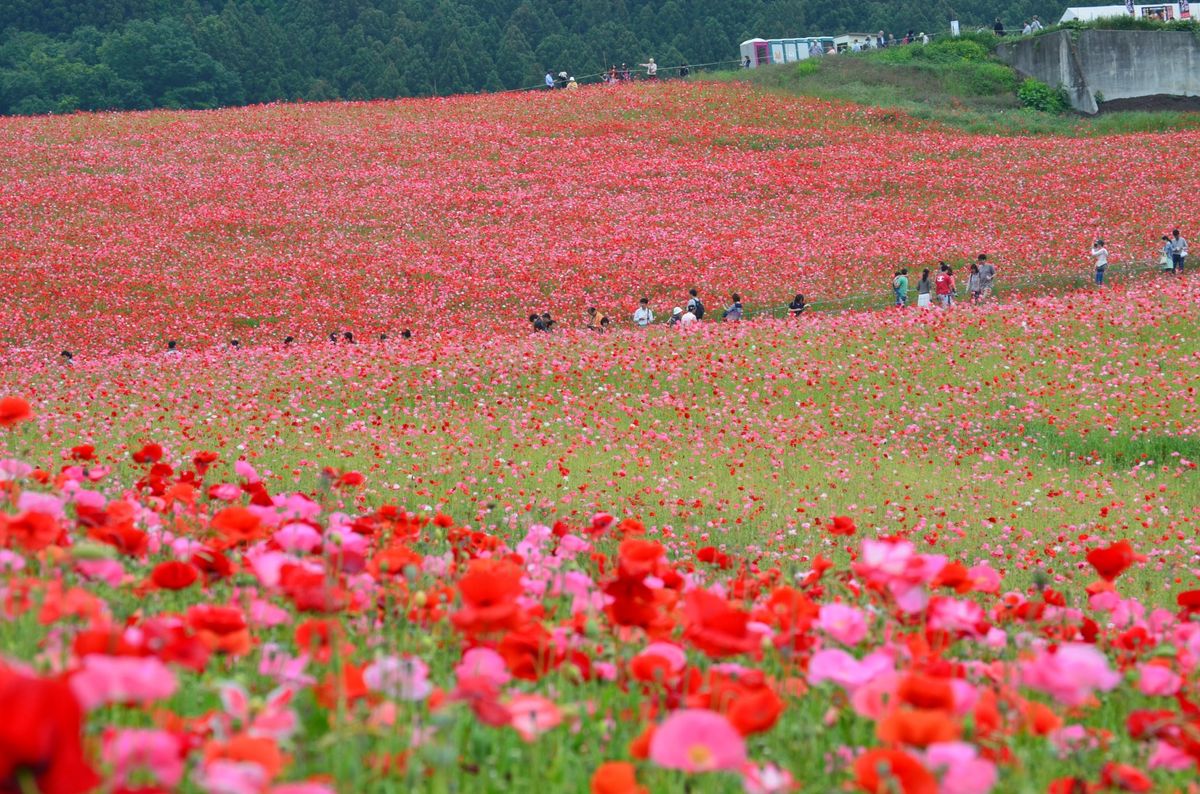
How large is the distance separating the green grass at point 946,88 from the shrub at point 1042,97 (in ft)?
1.37

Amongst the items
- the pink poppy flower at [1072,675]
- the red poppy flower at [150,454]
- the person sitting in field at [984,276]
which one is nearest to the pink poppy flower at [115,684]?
the pink poppy flower at [1072,675]

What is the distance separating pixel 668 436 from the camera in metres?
15.2

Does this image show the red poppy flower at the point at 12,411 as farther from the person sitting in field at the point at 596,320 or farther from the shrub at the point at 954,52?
the shrub at the point at 954,52

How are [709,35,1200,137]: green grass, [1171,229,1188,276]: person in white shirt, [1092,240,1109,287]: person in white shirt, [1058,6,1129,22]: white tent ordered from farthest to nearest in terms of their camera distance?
[1058,6,1129,22]: white tent, [709,35,1200,137]: green grass, [1171,229,1188,276]: person in white shirt, [1092,240,1109,287]: person in white shirt

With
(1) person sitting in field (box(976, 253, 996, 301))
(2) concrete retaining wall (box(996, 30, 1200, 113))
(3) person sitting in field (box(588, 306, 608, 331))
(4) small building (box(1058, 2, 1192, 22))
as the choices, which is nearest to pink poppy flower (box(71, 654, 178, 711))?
(3) person sitting in field (box(588, 306, 608, 331))

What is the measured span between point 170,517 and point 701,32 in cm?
9071

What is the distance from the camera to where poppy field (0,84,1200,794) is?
3.13 metres

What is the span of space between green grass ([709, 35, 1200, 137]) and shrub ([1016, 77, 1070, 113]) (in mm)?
417

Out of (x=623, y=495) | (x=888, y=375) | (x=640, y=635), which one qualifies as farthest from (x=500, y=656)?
(x=888, y=375)

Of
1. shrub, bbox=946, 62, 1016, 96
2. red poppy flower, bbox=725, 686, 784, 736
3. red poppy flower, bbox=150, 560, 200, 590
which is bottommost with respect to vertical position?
red poppy flower, bbox=725, 686, 784, 736

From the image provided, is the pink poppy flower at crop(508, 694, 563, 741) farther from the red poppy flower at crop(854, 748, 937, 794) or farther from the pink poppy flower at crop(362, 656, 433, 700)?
the red poppy flower at crop(854, 748, 937, 794)

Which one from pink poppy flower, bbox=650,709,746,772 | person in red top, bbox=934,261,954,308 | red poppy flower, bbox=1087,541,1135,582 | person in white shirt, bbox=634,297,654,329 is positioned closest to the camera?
pink poppy flower, bbox=650,709,746,772

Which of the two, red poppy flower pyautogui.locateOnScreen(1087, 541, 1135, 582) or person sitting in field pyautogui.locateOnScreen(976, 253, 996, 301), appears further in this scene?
person sitting in field pyautogui.locateOnScreen(976, 253, 996, 301)

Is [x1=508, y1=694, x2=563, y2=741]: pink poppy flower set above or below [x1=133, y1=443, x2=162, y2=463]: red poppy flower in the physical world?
below
